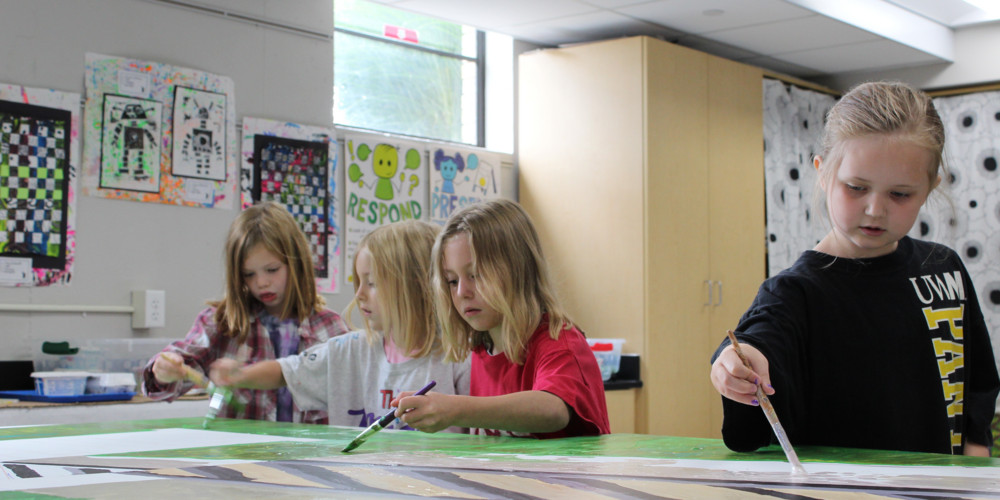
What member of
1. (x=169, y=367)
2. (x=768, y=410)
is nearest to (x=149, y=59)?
(x=169, y=367)

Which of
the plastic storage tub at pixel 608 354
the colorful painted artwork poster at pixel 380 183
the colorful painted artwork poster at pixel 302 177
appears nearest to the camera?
the colorful painted artwork poster at pixel 302 177

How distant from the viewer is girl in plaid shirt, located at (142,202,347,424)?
213 centimetres

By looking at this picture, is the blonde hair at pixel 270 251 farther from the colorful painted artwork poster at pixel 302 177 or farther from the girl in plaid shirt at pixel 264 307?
the colorful painted artwork poster at pixel 302 177

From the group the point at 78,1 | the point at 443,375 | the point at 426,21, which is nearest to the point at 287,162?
the point at 78,1

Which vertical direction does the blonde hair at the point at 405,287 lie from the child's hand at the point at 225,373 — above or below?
above

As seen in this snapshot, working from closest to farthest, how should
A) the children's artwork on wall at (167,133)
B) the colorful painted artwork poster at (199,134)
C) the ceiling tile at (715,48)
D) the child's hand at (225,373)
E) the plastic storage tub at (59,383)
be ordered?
1. the child's hand at (225,373)
2. the plastic storage tub at (59,383)
3. the children's artwork on wall at (167,133)
4. the colorful painted artwork poster at (199,134)
5. the ceiling tile at (715,48)

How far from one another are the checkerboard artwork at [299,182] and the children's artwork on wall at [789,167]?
89.5 inches

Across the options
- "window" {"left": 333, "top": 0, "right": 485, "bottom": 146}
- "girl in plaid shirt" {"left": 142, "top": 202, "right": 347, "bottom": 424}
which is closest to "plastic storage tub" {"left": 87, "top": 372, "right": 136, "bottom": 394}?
"girl in plaid shirt" {"left": 142, "top": 202, "right": 347, "bottom": 424}

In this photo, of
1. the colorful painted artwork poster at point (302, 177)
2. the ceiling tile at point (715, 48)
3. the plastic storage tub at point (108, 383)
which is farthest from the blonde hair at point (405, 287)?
the ceiling tile at point (715, 48)

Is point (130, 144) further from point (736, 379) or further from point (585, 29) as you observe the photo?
point (736, 379)

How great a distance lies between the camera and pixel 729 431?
1105 millimetres

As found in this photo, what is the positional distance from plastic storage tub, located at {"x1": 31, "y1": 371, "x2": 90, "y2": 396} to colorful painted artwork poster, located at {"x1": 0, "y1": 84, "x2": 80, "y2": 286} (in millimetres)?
373

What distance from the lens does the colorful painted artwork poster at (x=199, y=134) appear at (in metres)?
3.15

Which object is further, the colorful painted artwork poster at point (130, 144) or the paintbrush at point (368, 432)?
the colorful painted artwork poster at point (130, 144)
